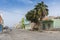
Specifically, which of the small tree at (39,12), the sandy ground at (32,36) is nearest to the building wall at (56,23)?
the small tree at (39,12)

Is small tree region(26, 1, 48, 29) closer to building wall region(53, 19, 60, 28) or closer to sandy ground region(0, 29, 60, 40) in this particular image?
building wall region(53, 19, 60, 28)

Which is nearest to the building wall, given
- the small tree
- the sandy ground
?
the small tree

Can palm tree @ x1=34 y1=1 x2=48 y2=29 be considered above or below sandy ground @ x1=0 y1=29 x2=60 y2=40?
above

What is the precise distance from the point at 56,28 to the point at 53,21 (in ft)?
11.7

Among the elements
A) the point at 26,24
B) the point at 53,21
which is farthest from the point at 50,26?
the point at 26,24

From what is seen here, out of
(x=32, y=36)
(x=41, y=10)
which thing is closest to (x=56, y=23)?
(x=41, y=10)

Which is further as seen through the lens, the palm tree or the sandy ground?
the palm tree

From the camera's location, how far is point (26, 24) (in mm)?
118000

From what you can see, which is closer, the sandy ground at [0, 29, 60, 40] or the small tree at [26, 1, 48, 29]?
the sandy ground at [0, 29, 60, 40]

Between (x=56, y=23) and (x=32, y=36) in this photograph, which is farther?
(x=56, y=23)

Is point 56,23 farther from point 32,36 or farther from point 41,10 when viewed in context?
point 32,36

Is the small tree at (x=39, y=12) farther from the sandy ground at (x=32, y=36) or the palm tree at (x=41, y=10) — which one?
the sandy ground at (x=32, y=36)

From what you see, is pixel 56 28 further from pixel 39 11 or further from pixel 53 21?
pixel 39 11

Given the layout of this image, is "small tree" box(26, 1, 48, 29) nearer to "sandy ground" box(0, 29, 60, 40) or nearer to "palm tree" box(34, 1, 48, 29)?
"palm tree" box(34, 1, 48, 29)
